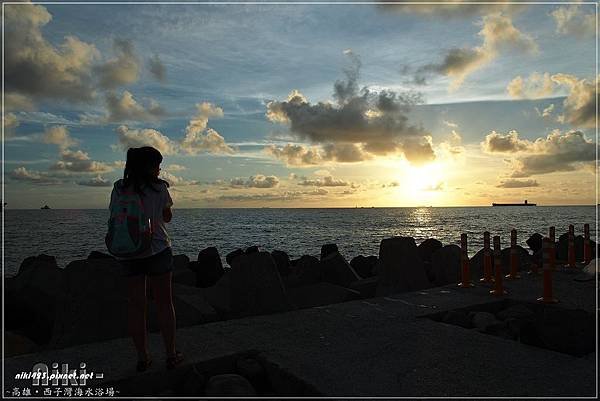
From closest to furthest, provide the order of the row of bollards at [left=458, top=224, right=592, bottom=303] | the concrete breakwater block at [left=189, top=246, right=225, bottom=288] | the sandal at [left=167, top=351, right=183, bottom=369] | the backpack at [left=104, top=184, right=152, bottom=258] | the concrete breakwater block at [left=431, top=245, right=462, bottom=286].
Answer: the backpack at [left=104, top=184, right=152, bottom=258], the sandal at [left=167, top=351, right=183, bottom=369], the row of bollards at [left=458, top=224, right=592, bottom=303], the concrete breakwater block at [left=431, top=245, right=462, bottom=286], the concrete breakwater block at [left=189, top=246, right=225, bottom=288]

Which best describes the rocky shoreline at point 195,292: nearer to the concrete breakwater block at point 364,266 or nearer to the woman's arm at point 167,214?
the woman's arm at point 167,214

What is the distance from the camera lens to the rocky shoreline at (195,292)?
5.46 meters

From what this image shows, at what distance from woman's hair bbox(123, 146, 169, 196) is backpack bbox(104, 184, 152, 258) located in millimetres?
103

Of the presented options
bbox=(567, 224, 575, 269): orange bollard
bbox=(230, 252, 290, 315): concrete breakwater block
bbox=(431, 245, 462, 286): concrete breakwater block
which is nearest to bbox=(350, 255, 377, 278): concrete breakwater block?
bbox=(431, 245, 462, 286): concrete breakwater block

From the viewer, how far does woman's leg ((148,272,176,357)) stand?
3891 millimetres

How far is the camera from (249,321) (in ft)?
18.6

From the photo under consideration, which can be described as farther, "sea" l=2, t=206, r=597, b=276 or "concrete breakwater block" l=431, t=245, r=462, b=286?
"sea" l=2, t=206, r=597, b=276

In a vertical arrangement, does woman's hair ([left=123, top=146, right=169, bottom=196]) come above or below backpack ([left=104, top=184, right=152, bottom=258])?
above

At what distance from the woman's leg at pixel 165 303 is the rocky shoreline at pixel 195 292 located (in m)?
1.73

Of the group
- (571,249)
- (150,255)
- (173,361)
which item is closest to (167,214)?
(150,255)

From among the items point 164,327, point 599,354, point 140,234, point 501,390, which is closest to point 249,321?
point 164,327

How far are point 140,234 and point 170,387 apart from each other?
1375mm

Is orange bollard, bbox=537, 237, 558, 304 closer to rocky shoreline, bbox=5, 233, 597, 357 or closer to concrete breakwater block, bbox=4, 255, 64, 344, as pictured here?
rocky shoreline, bbox=5, 233, 597, 357

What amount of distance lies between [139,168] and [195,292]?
4.79m
